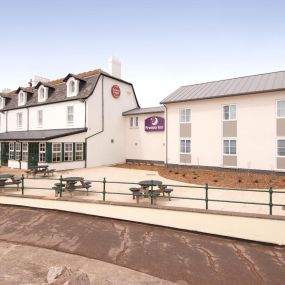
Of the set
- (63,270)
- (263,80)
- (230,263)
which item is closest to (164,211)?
(230,263)

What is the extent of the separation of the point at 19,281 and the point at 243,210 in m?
7.94

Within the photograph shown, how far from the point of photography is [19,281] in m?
4.96

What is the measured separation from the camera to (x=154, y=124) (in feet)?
87.2

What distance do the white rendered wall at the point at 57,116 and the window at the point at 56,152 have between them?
140 inches

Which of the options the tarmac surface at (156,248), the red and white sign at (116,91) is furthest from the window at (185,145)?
the tarmac surface at (156,248)

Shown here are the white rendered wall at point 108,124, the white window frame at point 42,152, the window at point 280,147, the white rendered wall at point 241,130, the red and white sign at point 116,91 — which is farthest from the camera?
the red and white sign at point 116,91

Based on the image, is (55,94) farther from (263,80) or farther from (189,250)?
(189,250)

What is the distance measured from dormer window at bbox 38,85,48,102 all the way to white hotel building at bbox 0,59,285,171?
11 cm

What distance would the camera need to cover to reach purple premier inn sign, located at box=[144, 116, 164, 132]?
26.2 m

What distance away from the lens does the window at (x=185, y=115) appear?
22656 mm

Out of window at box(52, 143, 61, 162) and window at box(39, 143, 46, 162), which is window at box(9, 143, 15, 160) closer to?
window at box(39, 143, 46, 162)

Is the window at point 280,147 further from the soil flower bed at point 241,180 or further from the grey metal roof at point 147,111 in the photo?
the grey metal roof at point 147,111

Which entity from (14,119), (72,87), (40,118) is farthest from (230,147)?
(14,119)

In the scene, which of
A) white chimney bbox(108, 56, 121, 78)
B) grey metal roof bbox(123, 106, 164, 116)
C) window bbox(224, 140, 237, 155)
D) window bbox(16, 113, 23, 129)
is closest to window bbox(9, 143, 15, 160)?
window bbox(16, 113, 23, 129)
